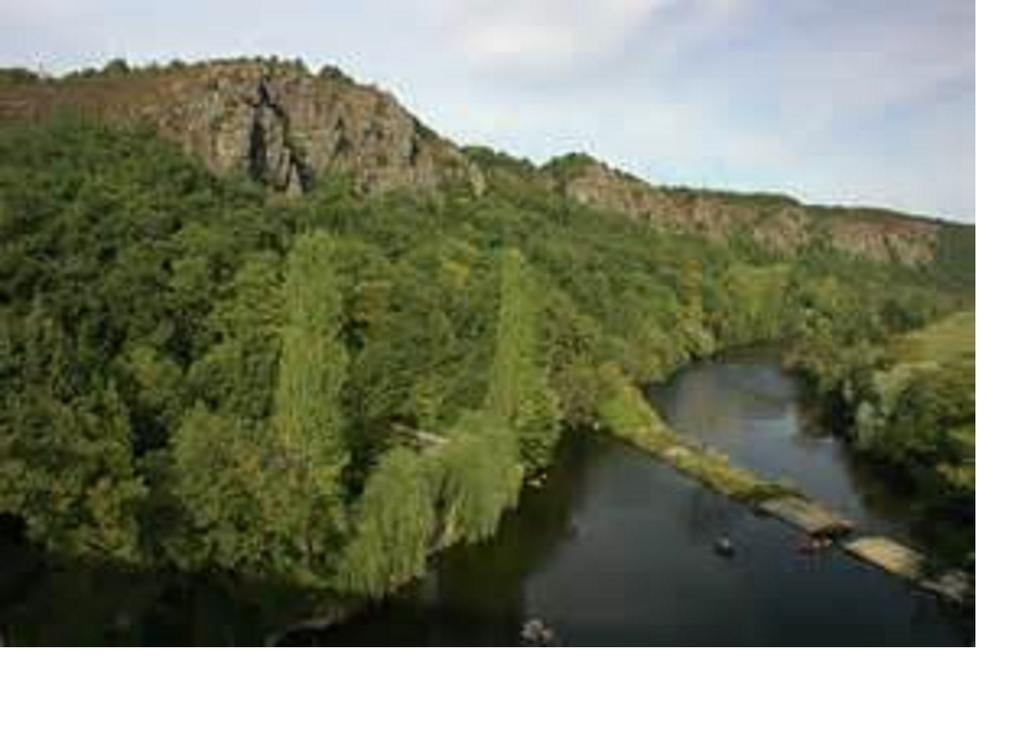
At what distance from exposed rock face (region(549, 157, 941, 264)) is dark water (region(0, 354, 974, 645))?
67.7 ft

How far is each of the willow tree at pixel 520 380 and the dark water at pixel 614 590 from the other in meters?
0.42

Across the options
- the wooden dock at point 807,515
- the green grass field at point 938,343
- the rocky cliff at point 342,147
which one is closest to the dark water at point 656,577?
the wooden dock at point 807,515

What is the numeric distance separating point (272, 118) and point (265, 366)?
531 inches

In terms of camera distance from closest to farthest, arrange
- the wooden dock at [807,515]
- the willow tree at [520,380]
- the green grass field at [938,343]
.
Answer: the wooden dock at [807,515] → the willow tree at [520,380] → the green grass field at [938,343]

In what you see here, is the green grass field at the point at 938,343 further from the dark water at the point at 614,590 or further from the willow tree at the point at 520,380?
the willow tree at the point at 520,380

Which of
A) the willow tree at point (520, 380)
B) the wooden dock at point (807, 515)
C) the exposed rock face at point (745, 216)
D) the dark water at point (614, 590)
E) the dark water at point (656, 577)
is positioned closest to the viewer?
the dark water at point (614, 590)

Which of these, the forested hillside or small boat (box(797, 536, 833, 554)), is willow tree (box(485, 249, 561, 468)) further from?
small boat (box(797, 536, 833, 554))

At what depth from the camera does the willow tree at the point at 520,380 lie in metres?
10.7

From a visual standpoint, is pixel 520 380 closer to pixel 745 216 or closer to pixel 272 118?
pixel 272 118

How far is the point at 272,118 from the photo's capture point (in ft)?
71.6

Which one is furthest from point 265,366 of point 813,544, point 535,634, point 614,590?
point 813,544

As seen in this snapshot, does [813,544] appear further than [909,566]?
Yes
